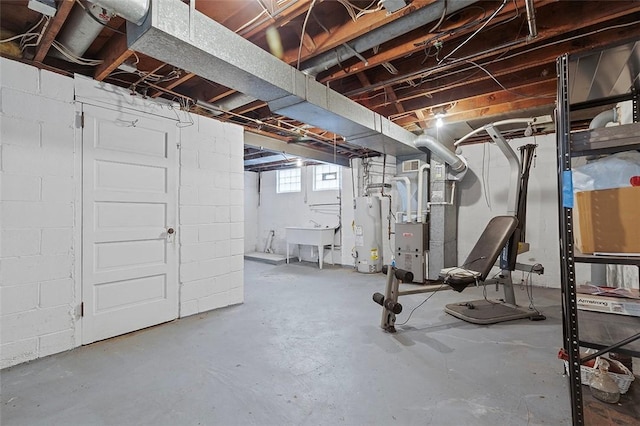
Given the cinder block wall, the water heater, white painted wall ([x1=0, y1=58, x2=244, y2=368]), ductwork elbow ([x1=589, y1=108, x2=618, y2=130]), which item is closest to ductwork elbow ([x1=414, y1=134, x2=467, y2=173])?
the water heater

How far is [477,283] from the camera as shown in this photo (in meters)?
2.77

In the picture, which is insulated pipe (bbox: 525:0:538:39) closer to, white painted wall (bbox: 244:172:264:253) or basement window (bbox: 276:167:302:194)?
basement window (bbox: 276:167:302:194)

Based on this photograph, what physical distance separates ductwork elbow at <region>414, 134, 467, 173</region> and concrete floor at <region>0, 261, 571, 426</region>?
2218 millimetres

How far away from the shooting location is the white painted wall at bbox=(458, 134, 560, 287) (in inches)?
168

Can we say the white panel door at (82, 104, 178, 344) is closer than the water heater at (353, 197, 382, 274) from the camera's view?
Yes

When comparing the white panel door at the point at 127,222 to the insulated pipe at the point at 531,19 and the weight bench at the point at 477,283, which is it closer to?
the weight bench at the point at 477,283

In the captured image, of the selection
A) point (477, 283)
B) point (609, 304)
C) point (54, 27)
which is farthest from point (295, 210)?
point (609, 304)

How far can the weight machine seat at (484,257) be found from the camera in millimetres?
2682

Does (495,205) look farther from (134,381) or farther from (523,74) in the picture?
(134,381)

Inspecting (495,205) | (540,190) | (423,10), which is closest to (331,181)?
(495,205)

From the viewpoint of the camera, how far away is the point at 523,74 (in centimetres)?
309

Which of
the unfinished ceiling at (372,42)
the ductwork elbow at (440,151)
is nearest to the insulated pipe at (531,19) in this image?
the unfinished ceiling at (372,42)

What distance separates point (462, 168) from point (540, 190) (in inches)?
44.6

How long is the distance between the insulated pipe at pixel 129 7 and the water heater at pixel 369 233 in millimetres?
4387
